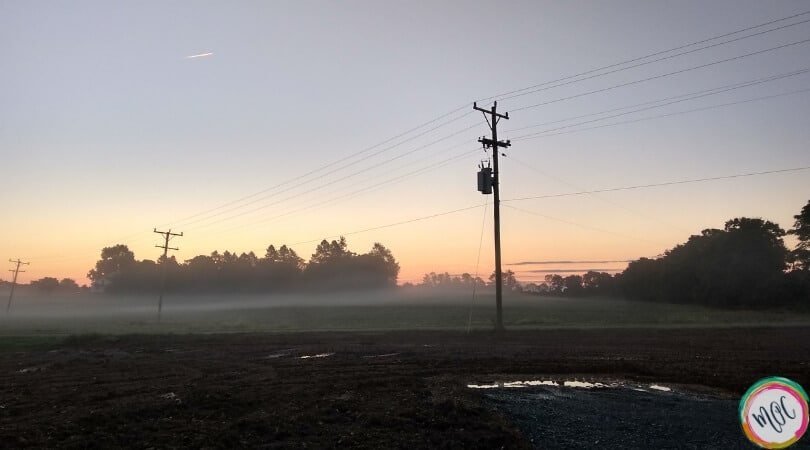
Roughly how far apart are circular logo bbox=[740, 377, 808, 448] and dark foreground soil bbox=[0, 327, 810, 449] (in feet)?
1.51

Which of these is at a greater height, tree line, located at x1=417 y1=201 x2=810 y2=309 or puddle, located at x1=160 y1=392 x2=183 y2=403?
tree line, located at x1=417 y1=201 x2=810 y2=309

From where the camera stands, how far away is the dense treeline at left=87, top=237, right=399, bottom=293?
534 feet

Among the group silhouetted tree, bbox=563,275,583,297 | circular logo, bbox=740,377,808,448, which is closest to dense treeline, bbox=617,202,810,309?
silhouetted tree, bbox=563,275,583,297

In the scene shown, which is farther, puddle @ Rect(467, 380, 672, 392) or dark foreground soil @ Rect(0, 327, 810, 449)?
puddle @ Rect(467, 380, 672, 392)

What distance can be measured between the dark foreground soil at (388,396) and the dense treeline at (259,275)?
143 m

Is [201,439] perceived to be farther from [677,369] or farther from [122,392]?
[677,369]

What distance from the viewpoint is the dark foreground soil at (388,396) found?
890 centimetres

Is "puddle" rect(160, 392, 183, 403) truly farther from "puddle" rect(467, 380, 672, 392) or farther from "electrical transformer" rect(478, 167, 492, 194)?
"electrical transformer" rect(478, 167, 492, 194)

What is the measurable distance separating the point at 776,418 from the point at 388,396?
24.6 feet

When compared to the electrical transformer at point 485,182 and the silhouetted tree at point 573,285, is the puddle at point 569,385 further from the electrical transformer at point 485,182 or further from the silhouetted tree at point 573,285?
the silhouetted tree at point 573,285

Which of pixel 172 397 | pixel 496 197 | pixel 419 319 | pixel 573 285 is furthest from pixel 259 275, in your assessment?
pixel 172 397

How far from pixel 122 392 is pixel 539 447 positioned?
11.2m

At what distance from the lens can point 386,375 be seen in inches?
619

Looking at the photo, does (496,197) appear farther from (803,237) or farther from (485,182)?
(803,237)
